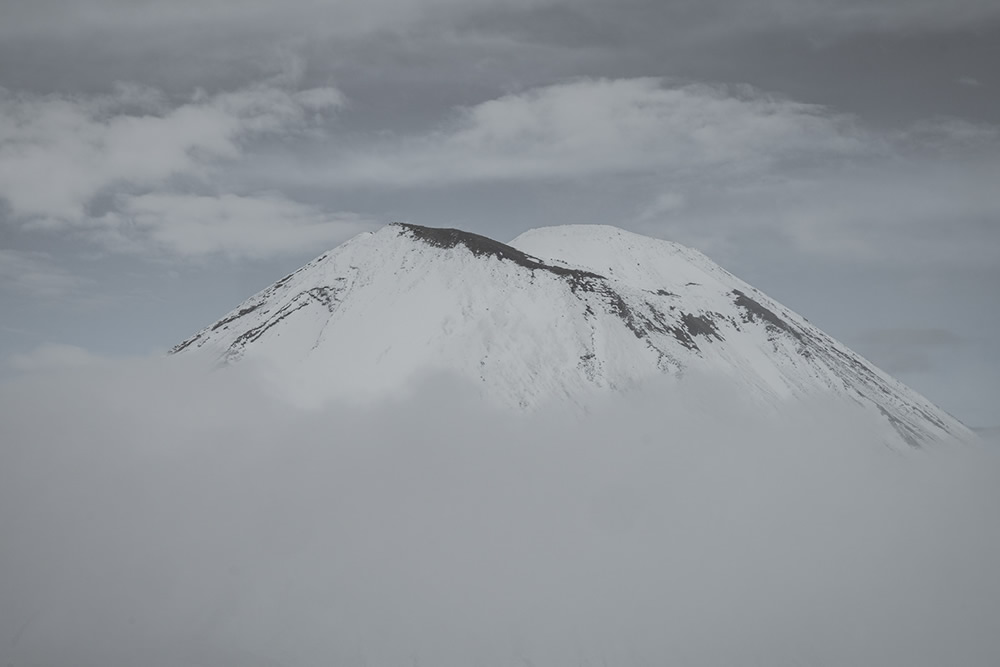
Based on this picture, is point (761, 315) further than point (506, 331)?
Yes

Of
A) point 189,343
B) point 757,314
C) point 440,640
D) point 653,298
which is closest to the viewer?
point 440,640

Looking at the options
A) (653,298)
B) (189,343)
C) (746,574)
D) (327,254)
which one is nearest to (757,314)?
(653,298)

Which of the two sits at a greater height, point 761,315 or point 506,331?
point 761,315

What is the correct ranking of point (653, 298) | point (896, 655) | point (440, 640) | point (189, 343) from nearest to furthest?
point (440, 640) < point (896, 655) < point (189, 343) < point (653, 298)

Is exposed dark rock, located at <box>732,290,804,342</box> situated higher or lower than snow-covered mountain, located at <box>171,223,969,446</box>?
higher

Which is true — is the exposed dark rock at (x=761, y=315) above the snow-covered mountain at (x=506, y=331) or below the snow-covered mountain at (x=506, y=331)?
above

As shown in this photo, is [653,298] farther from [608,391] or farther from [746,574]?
[746,574]

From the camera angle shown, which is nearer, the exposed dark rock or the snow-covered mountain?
the snow-covered mountain

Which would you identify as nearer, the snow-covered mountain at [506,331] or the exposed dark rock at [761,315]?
the snow-covered mountain at [506,331]
